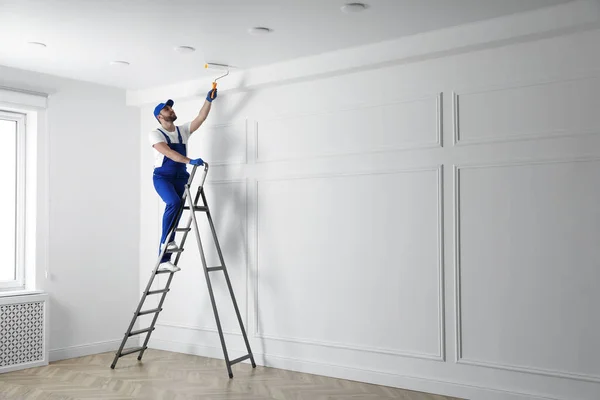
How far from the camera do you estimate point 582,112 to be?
375cm

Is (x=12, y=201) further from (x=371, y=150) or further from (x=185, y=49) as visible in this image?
(x=371, y=150)

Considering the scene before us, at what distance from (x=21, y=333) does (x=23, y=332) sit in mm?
17

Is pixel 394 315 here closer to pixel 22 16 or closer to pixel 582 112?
pixel 582 112

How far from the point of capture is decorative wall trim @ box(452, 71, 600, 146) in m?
3.76

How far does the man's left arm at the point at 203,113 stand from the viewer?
5.26 meters

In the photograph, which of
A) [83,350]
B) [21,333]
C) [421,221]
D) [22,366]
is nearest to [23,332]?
[21,333]

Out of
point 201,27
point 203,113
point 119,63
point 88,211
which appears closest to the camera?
point 201,27

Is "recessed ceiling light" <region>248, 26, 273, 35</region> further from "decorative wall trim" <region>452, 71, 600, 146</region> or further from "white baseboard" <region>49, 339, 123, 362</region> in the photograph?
"white baseboard" <region>49, 339, 123, 362</region>

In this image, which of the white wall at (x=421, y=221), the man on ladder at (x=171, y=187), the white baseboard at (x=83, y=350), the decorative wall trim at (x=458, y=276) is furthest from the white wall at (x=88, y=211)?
the decorative wall trim at (x=458, y=276)

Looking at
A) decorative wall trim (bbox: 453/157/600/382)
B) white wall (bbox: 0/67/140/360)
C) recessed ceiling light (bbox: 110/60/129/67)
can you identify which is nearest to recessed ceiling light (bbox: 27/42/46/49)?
recessed ceiling light (bbox: 110/60/129/67)

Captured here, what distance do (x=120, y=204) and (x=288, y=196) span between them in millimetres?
1940

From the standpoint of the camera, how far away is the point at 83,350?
5.61 m

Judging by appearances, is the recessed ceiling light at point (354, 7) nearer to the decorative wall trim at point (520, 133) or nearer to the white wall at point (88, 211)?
the decorative wall trim at point (520, 133)

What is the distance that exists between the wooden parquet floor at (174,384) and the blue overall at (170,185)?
3.24 feet
